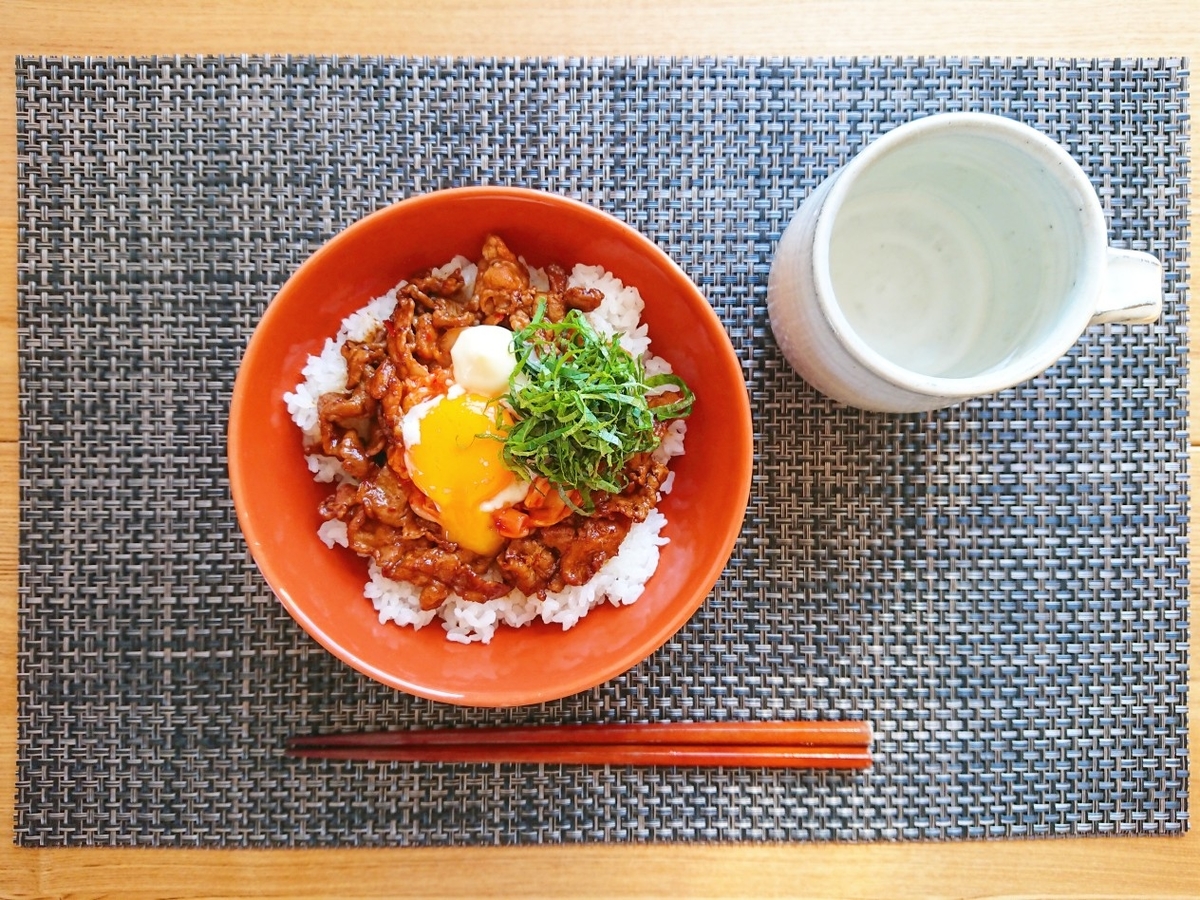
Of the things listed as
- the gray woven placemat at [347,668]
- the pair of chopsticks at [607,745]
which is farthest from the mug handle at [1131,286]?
the pair of chopsticks at [607,745]

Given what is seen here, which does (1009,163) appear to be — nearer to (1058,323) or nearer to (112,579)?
(1058,323)

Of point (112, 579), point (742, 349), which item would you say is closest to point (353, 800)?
point (112, 579)

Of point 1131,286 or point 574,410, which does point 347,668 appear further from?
point 1131,286

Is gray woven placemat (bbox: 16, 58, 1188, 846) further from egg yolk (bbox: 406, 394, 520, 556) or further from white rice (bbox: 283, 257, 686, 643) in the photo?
egg yolk (bbox: 406, 394, 520, 556)

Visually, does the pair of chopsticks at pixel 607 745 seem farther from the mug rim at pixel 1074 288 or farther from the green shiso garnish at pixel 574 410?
the mug rim at pixel 1074 288

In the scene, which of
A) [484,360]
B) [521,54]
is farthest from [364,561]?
[521,54]

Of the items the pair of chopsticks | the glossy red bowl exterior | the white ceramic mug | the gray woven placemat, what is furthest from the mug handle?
the pair of chopsticks
